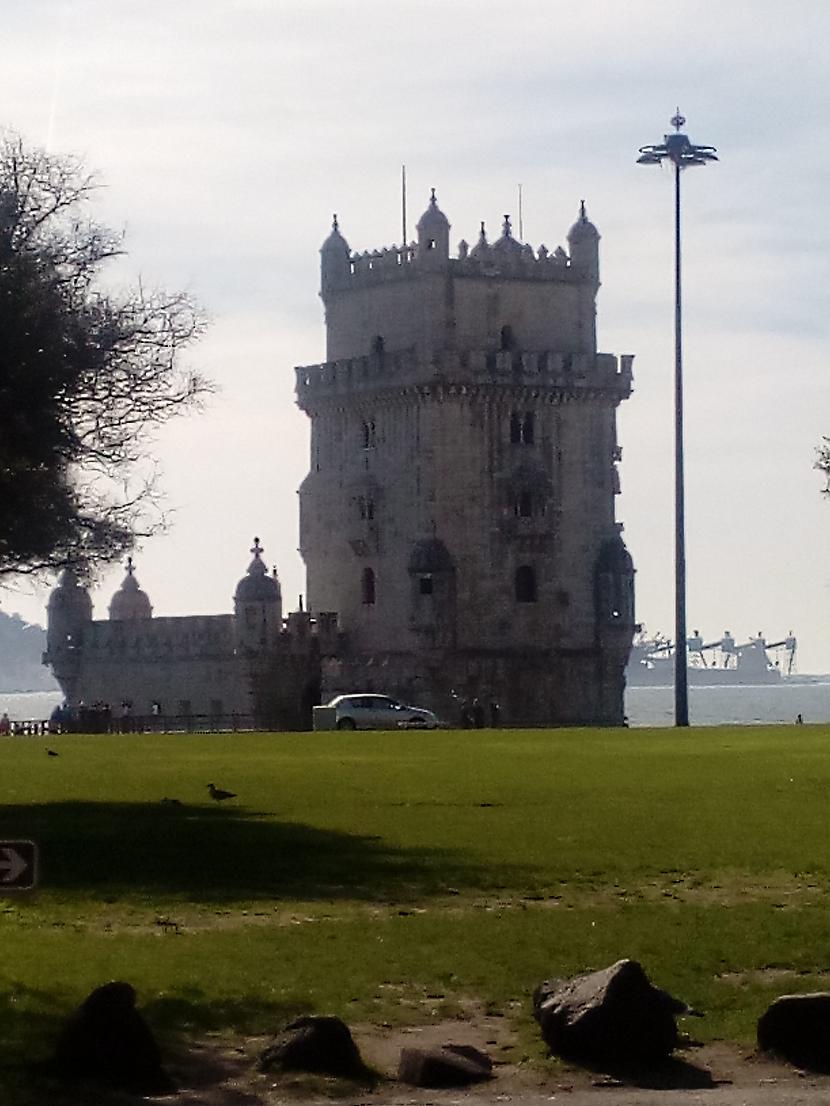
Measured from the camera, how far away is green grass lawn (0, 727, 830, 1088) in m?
20.9

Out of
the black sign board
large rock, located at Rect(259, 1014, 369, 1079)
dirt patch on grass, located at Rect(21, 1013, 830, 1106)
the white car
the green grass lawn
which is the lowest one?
dirt patch on grass, located at Rect(21, 1013, 830, 1106)

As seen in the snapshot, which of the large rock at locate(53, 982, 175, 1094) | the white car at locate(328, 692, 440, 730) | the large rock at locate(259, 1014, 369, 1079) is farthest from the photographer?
the white car at locate(328, 692, 440, 730)

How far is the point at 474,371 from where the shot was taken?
391 ft

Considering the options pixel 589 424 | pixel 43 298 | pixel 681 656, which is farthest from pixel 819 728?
pixel 589 424

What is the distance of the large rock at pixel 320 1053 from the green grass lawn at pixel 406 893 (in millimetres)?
1021

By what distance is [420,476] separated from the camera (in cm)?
11875

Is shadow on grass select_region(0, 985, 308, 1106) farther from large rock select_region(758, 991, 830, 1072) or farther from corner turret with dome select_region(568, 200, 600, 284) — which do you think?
corner turret with dome select_region(568, 200, 600, 284)

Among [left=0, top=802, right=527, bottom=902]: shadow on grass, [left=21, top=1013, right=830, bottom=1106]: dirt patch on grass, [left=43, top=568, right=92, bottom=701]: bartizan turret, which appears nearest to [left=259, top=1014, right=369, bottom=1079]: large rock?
[left=21, top=1013, right=830, bottom=1106]: dirt patch on grass

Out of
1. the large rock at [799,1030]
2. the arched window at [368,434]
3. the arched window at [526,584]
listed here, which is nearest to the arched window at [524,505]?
the arched window at [526,584]

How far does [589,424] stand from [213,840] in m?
91.0

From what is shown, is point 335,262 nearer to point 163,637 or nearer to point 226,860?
point 163,637

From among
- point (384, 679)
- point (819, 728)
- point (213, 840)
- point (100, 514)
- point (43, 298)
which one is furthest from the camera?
point (384, 679)

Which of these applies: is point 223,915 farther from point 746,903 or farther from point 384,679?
point 384,679

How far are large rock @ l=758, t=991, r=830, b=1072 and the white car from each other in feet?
231
